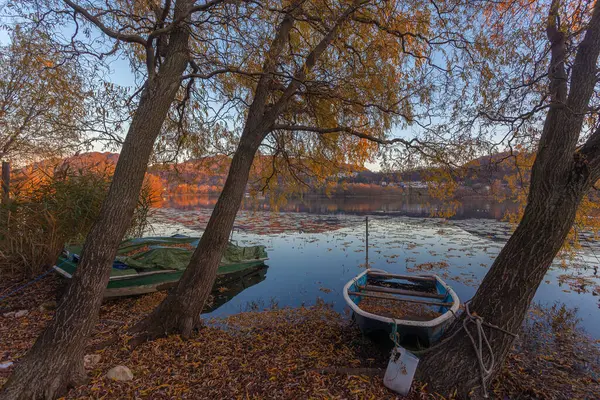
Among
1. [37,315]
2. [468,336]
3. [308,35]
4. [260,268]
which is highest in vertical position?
[308,35]

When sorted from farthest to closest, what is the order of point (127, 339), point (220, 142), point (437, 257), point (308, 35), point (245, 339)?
point (437, 257)
point (220, 142)
point (308, 35)
point (245, 339)
point (127, 339)

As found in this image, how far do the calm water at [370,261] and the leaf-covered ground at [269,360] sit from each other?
5.94ft

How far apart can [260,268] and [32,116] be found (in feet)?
29.6

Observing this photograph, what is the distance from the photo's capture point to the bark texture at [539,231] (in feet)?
10.0

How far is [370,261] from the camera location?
1218 cm

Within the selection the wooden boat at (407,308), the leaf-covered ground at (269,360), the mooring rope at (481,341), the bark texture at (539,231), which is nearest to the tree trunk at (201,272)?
the leaf-covered ground at (269,360)

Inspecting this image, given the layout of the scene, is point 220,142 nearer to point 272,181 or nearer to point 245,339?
point 272,181

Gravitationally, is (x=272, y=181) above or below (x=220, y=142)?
below

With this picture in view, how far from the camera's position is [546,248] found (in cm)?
310

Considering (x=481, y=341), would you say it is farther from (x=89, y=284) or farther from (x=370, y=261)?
(x=370, y=261)

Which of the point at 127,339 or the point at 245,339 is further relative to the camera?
the point at 245,339

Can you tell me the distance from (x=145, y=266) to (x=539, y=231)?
7868 millimetres

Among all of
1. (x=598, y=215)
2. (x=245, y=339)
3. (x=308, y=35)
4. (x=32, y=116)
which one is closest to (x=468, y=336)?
(x=245, y=339)

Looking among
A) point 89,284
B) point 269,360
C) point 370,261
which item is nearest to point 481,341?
point 269,360
